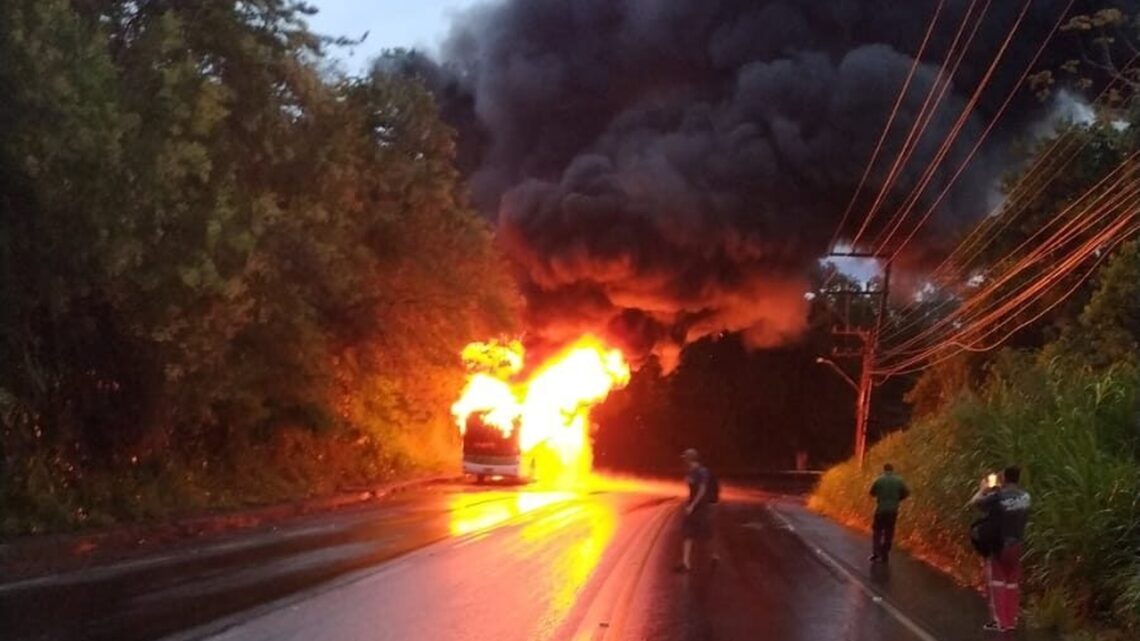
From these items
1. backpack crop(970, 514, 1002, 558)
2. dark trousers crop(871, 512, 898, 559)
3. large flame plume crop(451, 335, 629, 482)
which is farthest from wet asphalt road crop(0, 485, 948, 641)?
large flame plume crop(451, 335, 629, 482)

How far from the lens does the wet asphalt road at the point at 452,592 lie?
10852 millimetres

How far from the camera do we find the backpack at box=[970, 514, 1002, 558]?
12273mm

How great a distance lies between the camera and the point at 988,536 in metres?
12.3

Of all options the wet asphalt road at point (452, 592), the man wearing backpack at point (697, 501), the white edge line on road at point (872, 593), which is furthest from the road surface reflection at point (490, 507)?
the white edge line on road at point (872, 593)

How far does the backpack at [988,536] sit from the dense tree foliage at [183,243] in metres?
10.5

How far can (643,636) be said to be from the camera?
10.7m

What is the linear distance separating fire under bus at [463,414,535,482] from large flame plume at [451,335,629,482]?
244 millimetres

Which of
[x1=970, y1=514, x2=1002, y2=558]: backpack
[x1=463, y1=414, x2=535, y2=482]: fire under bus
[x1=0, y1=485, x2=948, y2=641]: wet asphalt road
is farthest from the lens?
[x1=463, y1=414, x2=535, y2=482]: fire under bus

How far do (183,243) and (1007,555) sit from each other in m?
11.3

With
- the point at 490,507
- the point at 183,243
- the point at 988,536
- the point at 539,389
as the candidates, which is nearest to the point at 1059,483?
the point at 988,536

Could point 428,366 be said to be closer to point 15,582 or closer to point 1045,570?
point 15,582

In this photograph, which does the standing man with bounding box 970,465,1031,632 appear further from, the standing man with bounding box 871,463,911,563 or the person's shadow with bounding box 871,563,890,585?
the standing man with bounding box 871,463,911,563

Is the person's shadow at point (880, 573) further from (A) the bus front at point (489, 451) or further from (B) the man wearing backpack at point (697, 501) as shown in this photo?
(A) the bus front at point (489, 451)

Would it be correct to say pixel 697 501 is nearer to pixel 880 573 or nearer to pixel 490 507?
pixel 880 573
